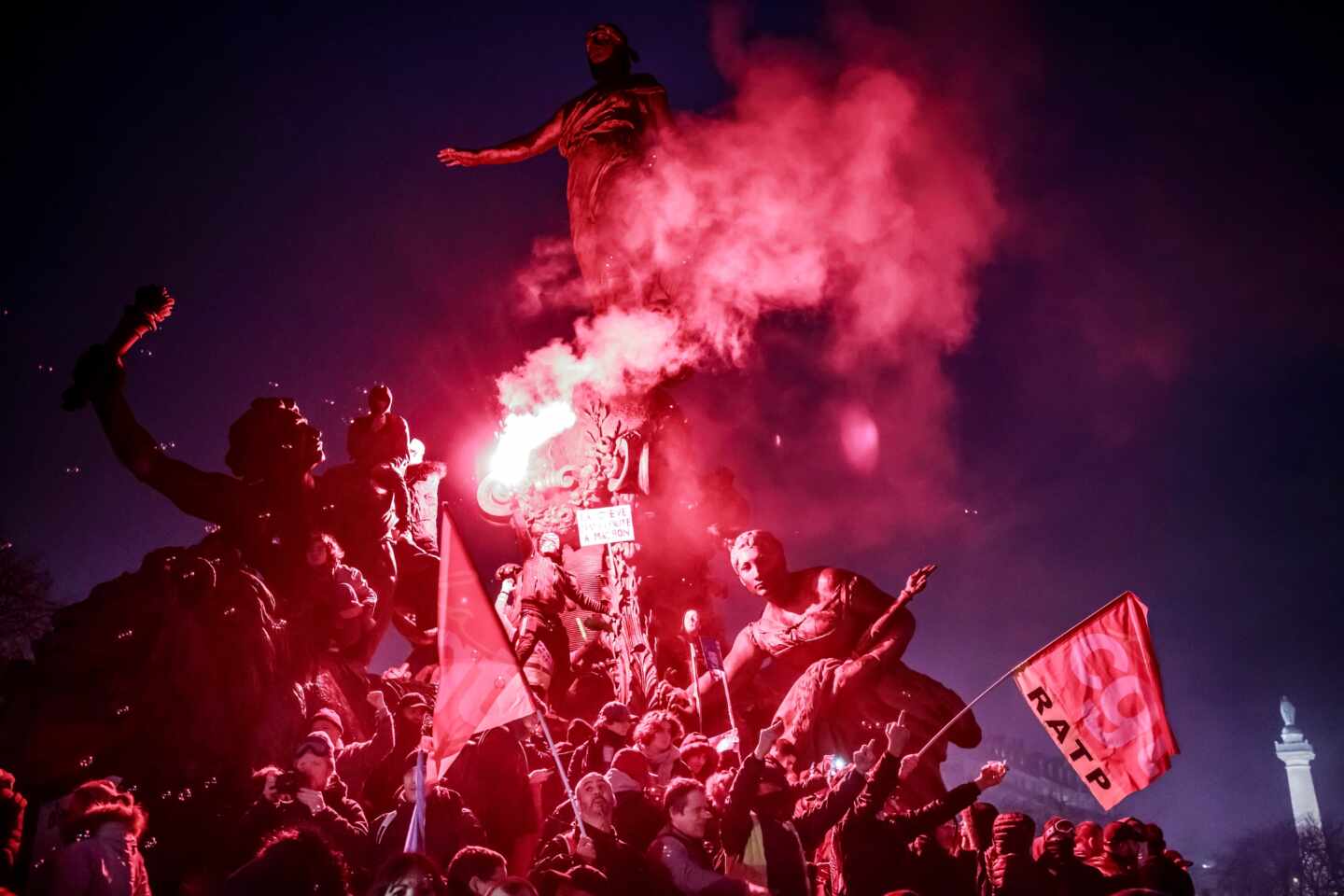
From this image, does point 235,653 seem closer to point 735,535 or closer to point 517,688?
point 517,688

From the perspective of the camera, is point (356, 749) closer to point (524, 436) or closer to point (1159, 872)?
point (1159, 872)

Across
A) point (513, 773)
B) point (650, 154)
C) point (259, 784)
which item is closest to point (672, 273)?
point (650, 154)

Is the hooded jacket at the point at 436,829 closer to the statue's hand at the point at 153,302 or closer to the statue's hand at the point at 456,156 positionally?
Answer: the statue's hand at the point at 153,302

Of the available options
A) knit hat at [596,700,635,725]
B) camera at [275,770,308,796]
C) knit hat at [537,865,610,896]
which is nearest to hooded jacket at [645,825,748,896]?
knit hat at [537,865,610,896]

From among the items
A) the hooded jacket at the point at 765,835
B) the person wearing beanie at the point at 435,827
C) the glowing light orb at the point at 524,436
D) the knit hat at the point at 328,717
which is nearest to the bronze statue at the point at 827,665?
the glowing light orb at the point at 524,436

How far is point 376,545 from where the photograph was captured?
38.7 ft

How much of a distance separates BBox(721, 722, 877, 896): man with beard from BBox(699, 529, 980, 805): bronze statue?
19.1ft

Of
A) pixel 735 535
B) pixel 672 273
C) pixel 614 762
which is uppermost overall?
pixel 672 273

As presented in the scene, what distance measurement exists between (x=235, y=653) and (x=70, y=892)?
429 centimetres

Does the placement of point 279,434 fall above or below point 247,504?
above

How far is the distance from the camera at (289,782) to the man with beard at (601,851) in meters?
1.86

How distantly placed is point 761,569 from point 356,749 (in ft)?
25.1

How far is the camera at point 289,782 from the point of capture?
675 centimetres

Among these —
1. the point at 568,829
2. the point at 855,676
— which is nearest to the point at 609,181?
the point at 855,676
